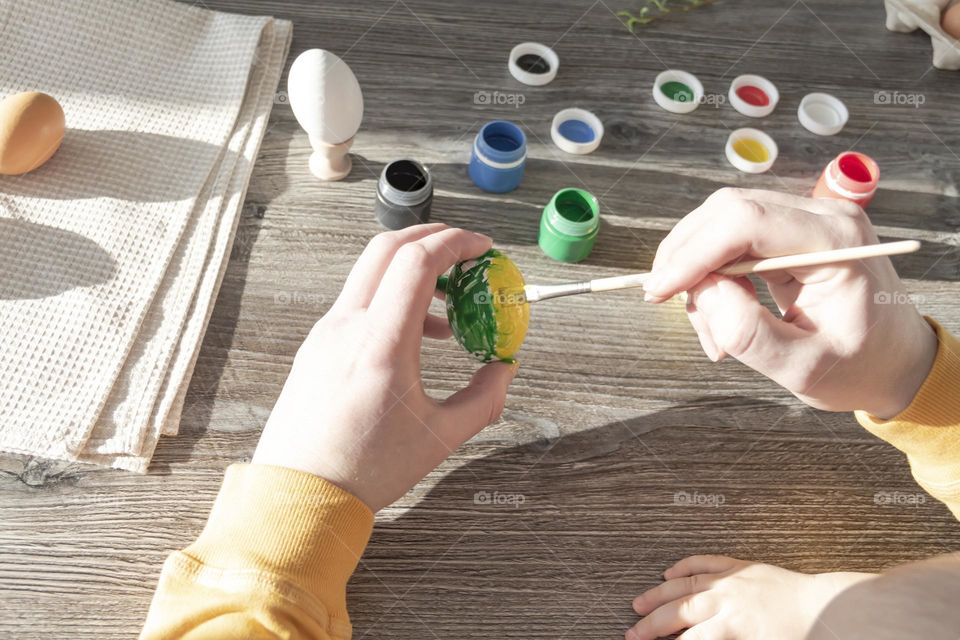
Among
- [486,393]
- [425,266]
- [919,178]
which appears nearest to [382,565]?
[486,393]

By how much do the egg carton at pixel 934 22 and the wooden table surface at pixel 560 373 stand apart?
31 millimetres

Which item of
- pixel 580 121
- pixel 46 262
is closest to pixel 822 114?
pixel 580 121

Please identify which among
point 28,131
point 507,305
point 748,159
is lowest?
point 748,159

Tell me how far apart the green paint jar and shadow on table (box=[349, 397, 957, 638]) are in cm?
26

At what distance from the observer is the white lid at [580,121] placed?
1211 mm

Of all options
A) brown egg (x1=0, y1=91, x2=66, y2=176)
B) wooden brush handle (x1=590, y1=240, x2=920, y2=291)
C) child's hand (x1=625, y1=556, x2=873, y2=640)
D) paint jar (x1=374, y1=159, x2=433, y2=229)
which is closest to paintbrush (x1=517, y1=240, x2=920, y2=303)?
wooden brush handle (x1=590, y1=240, x2=920, y2=291)

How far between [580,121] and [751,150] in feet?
0.94

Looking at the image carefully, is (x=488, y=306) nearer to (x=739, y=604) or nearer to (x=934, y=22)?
(x=739, y=604)

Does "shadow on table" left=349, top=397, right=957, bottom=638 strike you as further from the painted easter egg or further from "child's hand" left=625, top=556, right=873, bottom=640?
the painted easter egg

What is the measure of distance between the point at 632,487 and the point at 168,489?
0.55 metres

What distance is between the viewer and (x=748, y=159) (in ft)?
4.15

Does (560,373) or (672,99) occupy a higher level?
(672,99)

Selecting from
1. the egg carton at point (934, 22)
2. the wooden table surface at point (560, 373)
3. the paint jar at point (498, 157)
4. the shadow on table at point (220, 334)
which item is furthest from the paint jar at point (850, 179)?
the shadow on table at point (220, 334)

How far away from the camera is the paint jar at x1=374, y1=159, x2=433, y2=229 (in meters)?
1.07
